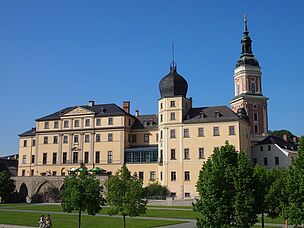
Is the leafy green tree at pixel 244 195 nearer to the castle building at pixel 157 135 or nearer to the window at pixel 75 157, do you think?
the castle building at pixel 157 135

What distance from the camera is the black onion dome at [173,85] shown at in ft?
213

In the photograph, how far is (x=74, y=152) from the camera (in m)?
72.9

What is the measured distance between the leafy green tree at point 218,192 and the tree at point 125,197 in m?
7.59

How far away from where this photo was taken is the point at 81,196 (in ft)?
84.6

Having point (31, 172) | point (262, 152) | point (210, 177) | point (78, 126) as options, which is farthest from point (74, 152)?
point (210, 177)

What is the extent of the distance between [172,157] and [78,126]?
1968cm

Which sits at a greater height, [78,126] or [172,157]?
[78,126]

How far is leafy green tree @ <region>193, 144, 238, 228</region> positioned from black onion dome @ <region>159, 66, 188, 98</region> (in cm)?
4612

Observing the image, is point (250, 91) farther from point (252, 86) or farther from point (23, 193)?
point (23, 193)

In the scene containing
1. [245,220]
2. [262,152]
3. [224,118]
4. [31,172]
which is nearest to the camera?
[245,220]

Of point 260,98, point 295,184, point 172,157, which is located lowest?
point 295,184

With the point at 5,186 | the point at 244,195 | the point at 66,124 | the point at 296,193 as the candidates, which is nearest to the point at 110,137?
the point at 66,124

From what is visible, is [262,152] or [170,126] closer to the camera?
[170,126]

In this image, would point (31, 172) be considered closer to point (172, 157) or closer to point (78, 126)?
point (78, 126)
